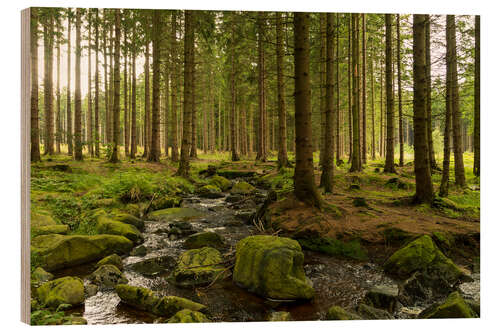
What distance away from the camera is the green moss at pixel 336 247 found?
15.4 ft

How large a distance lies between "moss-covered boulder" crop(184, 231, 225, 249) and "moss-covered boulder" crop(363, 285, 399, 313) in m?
2.50

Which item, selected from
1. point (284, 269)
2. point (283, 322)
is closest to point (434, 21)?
point (284, 269)

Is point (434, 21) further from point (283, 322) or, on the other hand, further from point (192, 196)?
point (192, 196)

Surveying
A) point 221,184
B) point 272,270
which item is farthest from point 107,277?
point 221,184

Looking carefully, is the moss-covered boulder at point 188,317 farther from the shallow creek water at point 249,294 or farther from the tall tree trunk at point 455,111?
the tall tree trunk at point 455,111

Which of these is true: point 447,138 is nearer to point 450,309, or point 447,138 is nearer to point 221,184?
point 450,309

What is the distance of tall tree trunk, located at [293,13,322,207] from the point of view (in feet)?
18.9

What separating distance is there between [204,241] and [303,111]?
3.07 metres

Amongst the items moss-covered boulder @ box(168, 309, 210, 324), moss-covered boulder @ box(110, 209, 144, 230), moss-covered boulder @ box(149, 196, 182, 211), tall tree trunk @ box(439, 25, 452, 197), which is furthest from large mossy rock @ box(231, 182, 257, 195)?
moss-covered boulder @ box(168, 309, 210, 324)

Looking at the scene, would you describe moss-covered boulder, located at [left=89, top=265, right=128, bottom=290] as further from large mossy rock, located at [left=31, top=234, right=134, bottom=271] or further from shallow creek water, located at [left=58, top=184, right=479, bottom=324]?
large mossy rock, located at [left=31, top=234, right=134, bottom=271]

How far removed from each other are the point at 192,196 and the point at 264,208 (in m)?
3.73

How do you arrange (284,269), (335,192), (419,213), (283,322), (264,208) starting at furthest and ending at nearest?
(335,192) → (264,208) → (419,213) → (284,269) → (283,322)

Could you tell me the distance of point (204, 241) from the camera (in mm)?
5207
